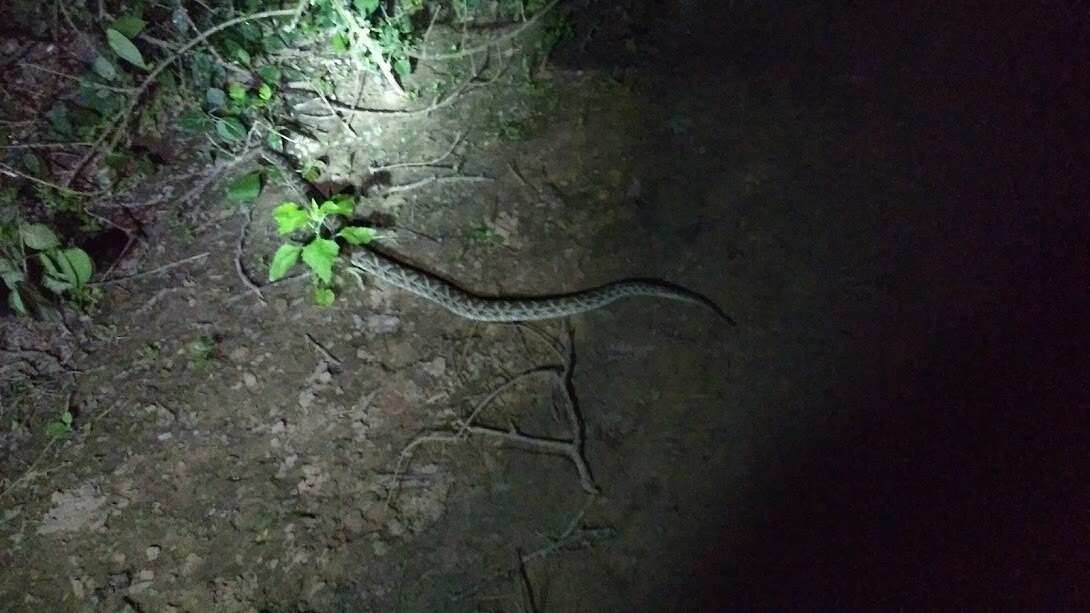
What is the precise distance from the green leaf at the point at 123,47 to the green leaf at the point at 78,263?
4.76 ft

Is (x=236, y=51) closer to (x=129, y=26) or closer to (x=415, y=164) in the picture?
(x=129, y=26)

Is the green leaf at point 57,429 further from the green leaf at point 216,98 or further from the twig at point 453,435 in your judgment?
the green leaf at point 216,98

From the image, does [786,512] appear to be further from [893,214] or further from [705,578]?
[893,214]

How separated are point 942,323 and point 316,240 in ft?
12.0

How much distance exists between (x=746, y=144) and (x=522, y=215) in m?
1.62

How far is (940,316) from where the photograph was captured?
350cm

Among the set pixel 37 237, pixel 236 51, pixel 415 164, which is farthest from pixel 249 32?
pixel 37 237

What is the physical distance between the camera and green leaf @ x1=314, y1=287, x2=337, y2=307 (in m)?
3.91

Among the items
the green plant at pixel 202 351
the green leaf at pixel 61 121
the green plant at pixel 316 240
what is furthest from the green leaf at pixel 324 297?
the green leaf at pixel 61 121

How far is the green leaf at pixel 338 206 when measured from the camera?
4039mm

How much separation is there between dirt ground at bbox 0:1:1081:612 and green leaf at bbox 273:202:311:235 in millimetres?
355

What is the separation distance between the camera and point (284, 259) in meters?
3.93

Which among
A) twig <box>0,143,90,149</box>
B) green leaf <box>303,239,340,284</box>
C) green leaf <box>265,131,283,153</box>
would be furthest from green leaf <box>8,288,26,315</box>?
green leaf <box>265,131,283,153</box>

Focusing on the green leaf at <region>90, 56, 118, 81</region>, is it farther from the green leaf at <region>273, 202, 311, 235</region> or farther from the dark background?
the dark background
